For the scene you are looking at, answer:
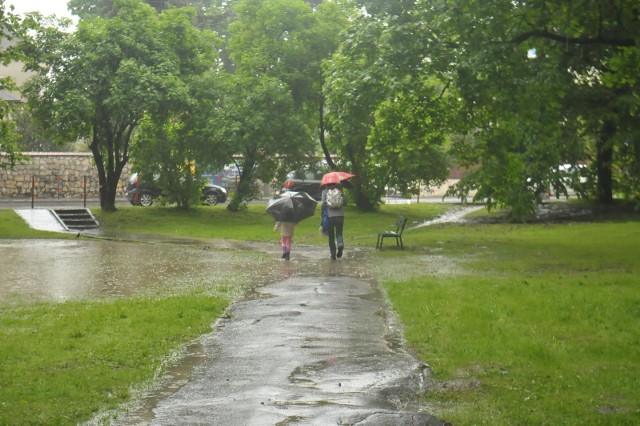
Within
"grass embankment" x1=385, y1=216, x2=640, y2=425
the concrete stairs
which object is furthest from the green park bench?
the concrete stairs

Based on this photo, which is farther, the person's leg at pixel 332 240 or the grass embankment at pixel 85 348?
the person's leg at pixel 332 240

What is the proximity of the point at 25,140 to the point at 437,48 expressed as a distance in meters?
37.5

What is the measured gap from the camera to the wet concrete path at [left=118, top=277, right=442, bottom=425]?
23.4ft

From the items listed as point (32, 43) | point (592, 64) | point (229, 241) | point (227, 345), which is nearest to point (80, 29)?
point (32, 43)

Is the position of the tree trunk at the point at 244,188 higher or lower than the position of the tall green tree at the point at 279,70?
lower

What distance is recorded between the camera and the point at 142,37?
107ft

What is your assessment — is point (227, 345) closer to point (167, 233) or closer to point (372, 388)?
point (372, 388)

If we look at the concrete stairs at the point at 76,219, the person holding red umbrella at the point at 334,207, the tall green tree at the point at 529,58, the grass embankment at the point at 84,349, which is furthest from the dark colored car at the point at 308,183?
the grass embankment at the point at 84,349

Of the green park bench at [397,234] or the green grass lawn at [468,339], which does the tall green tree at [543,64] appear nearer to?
the green park bench at [397,234]

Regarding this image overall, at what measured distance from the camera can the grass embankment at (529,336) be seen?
7406mm

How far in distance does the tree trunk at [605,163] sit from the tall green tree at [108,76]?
13.9 m

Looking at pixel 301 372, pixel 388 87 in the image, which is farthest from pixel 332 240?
pixel 301 372

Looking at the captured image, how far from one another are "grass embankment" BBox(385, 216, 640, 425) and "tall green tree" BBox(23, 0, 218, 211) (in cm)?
1453

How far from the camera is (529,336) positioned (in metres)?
10.3
